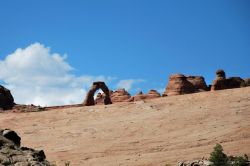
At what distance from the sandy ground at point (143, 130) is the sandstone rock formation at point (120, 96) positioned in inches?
771

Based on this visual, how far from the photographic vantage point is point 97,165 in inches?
1294

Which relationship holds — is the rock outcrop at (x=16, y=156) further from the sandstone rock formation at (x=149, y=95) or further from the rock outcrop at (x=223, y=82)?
the sandstone rock formation at (x=149, y=95)

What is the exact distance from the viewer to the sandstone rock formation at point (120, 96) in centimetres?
6931

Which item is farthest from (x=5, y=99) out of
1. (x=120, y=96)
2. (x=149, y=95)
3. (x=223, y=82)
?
(x=223, y=82)

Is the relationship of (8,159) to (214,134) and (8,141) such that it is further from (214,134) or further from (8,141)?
(214,134)

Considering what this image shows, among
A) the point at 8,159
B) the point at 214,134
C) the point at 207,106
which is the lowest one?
the point at 8,159

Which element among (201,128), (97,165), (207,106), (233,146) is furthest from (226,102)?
(97,165)

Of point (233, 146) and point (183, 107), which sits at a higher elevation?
point (183, 107)

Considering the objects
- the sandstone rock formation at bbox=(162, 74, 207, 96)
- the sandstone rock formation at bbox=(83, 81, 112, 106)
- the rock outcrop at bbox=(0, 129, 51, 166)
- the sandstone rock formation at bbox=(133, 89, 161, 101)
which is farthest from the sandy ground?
the rock outcrop at bbox=(0, 129, 51, 166)

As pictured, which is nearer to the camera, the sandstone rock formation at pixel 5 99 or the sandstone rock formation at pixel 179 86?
the sandstone rock formation at pixel 5 99

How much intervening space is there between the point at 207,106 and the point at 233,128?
6903mm

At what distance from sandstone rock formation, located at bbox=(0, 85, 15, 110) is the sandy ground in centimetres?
1132

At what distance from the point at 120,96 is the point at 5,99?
1523 centimetres

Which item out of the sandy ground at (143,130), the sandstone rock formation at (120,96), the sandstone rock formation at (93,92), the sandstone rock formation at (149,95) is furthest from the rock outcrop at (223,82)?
the sandy ground at (143,130)
